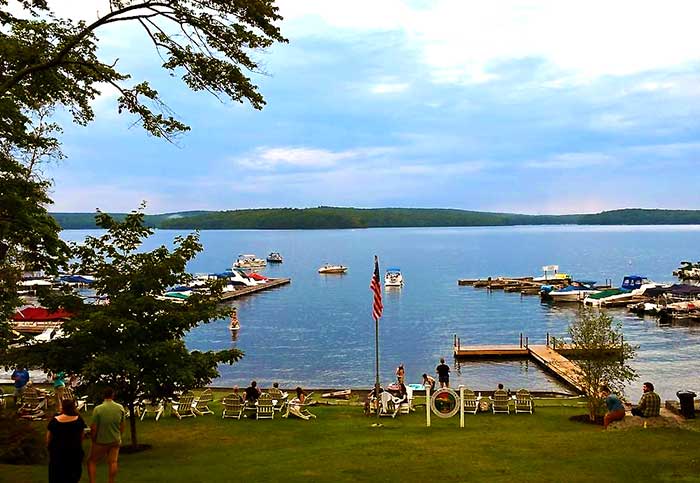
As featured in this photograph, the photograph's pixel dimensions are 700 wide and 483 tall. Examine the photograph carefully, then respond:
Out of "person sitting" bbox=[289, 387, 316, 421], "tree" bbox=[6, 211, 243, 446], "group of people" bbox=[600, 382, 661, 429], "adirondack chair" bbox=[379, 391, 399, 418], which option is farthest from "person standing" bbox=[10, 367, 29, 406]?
"group of people" bbox=[600, 382, 661, 429]

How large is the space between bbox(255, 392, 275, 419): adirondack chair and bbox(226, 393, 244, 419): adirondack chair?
1.69 feet

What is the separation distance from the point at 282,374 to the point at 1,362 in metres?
24.7

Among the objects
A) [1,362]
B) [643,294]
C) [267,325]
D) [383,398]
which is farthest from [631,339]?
[1,362]

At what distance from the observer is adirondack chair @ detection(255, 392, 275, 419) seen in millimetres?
20688

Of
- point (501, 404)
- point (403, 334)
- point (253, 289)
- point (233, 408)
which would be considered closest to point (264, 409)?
point (233, 408)

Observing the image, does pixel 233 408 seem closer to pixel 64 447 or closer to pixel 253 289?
pixel 64 447

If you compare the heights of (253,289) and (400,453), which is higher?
(400,453)

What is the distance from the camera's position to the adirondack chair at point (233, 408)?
2069cm

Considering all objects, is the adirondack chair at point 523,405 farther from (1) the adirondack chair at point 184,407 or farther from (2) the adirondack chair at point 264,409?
(1) the adirondack chair at point 184,407

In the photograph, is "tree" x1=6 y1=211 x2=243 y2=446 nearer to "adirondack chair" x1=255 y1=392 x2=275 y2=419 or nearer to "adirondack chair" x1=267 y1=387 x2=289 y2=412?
"adirondack chair" x1=255 y1=392 x2=275 y2=419

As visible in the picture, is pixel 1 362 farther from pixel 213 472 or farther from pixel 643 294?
pixel 643 294

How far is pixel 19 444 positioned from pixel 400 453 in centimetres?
727

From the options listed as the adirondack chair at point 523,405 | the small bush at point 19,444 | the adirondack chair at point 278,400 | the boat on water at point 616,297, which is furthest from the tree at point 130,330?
the boat on water at point 616,297

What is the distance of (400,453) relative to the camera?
13617 mm
